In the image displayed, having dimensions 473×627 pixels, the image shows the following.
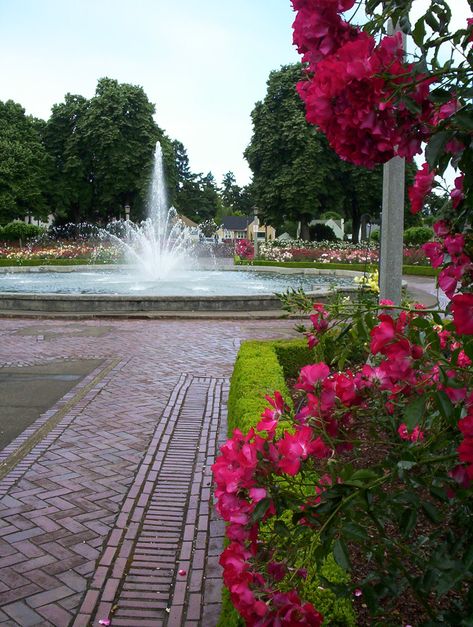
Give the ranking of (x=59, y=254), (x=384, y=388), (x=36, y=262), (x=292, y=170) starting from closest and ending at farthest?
1. (x=384, y=388)
2. (x=36, y=262)
3. (x=59, y=254)
4. (x=292, y=170)

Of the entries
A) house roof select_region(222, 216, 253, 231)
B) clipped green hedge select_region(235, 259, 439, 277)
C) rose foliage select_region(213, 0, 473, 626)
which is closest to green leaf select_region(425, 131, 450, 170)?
rose foliage select_region(213, 0, 473, 626)

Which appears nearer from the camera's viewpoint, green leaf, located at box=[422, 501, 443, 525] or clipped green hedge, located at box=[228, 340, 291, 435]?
green leaf, located at box=[422, 501, 443, 525]

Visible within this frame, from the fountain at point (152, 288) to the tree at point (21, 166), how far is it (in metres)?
15.3

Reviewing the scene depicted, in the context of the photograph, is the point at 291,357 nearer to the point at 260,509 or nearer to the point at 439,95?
the point at 260,509

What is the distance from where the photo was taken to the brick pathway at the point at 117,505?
10.2ft

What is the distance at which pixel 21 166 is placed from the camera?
44.8 meters

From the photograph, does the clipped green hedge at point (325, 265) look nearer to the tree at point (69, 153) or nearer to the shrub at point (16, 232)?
the shrub at point (16, 232)

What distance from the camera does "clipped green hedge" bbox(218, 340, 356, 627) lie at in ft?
7.41

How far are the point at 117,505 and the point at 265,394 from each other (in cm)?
122

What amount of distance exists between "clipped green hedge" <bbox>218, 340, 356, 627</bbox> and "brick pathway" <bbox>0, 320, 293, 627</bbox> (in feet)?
1.65

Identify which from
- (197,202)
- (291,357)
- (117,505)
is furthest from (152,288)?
(197,202)

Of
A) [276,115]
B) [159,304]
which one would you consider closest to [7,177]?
[276,115]

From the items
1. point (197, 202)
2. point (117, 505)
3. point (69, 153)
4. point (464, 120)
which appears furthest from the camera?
point (197, 202)

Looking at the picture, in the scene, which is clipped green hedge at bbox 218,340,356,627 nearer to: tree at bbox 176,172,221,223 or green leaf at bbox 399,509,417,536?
green leaf at bbox 399,509,417,536
